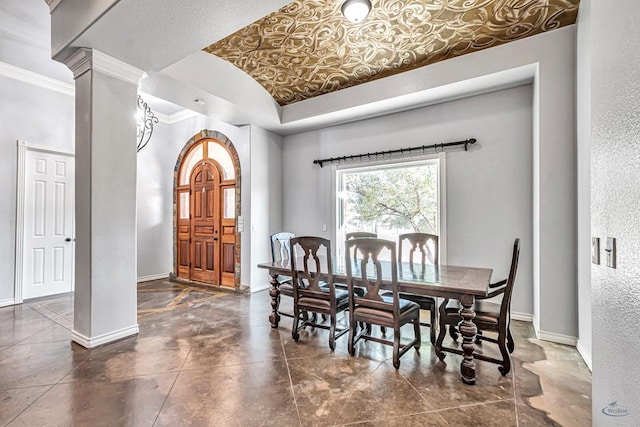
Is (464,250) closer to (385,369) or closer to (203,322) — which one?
(385,369)

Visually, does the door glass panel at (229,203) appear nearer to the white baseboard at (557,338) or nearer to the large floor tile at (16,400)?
the large floor tile at (16,400)

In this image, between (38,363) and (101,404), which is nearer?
(101,404)

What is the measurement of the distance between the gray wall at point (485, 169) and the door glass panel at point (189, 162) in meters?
3.21

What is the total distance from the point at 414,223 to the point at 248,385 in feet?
9.47

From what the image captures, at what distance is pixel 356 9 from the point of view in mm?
2637

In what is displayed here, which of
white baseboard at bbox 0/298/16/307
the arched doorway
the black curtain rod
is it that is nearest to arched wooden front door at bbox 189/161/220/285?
the arched doorway

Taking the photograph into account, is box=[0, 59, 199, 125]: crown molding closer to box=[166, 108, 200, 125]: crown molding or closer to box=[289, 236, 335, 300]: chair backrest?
box=[166, 108, 200, 125]: crown molding

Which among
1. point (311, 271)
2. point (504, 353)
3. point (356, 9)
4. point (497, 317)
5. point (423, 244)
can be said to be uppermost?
point (356, 9)

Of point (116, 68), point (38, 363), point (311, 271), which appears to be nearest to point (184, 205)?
point (116, 68)

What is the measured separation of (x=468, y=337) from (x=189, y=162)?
17.7 feet

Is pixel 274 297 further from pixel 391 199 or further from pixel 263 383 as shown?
pixel 391 199

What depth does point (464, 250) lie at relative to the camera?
3.77 meters

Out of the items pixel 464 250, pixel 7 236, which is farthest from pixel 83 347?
pixel 464 250

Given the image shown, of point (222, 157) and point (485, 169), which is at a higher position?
point (222, 157)
